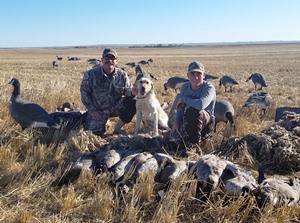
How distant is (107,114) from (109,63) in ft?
3.17

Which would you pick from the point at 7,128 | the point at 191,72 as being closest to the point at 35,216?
the point at 7,128

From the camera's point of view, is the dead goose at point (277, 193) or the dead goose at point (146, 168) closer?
the dead goose at point (277, 193)

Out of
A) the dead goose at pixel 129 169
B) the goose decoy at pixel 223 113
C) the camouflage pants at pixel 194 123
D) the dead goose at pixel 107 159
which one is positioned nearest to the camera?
the dead goose at pixel 129 169

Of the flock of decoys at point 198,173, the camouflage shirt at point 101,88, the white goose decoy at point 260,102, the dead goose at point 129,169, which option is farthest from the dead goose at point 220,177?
the white goose decoy at point 260,102

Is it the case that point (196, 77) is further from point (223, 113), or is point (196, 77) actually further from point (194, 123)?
point (223, 113)

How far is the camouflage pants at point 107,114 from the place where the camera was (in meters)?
6.54

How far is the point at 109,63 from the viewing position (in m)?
6.60

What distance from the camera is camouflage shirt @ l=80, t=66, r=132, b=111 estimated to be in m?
6.75

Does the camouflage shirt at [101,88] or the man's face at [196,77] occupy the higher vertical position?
the man's face at [196,77]

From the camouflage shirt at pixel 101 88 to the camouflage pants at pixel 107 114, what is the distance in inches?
3.6

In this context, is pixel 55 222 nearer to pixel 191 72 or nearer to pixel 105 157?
pixel 105 157

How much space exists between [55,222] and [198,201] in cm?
147

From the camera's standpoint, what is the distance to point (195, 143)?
5590 mm

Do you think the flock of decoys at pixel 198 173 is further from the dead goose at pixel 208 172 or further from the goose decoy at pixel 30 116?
the goose decoy at pixel 30 116
